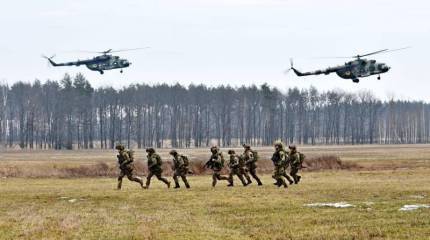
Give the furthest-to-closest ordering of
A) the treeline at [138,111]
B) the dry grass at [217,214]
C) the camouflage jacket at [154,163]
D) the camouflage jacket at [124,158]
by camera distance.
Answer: the treeline at [138,111], the camouflage jacket at [154,163], the camouflage jacket at [124,158], the dry grass at [217,214]

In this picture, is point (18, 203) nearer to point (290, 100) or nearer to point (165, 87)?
point (165, 87)

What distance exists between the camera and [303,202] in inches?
953

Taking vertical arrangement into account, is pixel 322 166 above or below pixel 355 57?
below

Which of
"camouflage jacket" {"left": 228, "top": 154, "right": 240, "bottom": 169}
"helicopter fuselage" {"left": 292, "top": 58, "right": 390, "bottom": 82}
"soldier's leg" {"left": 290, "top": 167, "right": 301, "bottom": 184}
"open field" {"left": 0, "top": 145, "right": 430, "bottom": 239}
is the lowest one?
"open field" {"left": 0, "top": 145, "right": 430, "bottom": 239}

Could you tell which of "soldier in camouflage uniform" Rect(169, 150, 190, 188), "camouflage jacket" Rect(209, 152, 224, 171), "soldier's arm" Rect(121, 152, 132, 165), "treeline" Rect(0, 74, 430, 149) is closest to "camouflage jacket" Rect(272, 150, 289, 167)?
"camouflage jacket" Rect(209, 152, 224, 171)

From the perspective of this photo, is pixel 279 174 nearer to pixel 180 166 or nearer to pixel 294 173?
pixel 294 173

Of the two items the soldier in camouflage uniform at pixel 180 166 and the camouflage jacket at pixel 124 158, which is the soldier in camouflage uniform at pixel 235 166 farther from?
the camouflage jacket at pixel 124 158

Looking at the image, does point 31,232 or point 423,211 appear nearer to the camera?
point 31,232

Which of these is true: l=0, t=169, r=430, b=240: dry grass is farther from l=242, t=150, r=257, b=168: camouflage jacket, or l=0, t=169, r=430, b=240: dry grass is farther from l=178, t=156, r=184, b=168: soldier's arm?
l=242, t=150, r=257, b=168: camouflage jacket

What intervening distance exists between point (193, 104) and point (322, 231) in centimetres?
15203

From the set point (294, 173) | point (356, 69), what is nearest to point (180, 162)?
point (294, 173)

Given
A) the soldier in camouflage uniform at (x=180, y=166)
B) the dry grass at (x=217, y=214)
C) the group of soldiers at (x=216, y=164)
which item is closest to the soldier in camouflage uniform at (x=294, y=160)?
the group of soldiers at (x=216, y=164)

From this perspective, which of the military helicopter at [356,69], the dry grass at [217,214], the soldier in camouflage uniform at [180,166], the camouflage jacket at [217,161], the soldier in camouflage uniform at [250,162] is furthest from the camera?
the military helicopter at [356,69]

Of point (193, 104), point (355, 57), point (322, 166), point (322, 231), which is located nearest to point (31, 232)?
point (322, 231)
